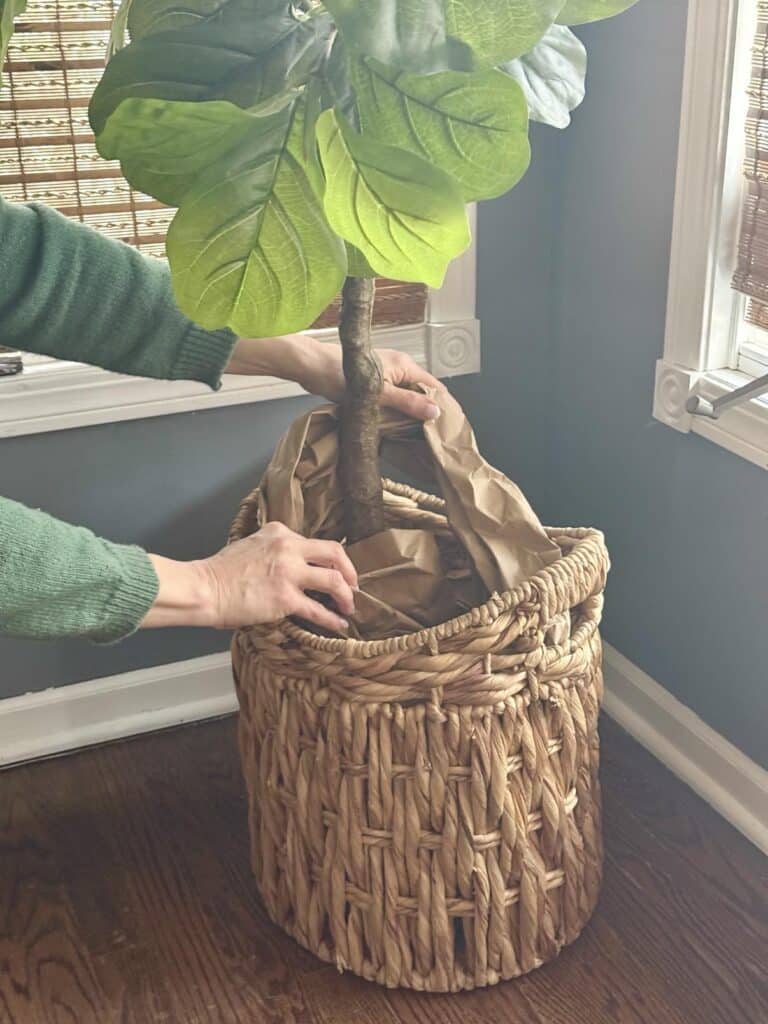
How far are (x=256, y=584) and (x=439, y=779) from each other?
11.5 inches

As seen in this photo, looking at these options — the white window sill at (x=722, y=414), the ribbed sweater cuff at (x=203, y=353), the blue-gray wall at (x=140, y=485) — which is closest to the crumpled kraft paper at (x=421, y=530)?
the ribbed sweater cuff at (x=203, y=353)

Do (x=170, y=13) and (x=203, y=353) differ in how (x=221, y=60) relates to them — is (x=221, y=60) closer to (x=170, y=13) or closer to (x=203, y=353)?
(x=170, y=13)

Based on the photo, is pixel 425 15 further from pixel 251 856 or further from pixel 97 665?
pixel 97 665

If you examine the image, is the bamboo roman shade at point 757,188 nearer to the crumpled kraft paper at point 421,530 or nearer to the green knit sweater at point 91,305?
the crumpled kraft paper at point 421,530

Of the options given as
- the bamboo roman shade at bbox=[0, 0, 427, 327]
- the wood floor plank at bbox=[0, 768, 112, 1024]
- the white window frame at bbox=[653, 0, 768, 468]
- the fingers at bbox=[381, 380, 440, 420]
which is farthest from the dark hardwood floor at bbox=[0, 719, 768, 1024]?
the bamboo roman shade at bbox=[0, 0, 427, 327]

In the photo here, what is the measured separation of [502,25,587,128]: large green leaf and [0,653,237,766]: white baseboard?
1191 mm

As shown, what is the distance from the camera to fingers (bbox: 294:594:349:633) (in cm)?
124

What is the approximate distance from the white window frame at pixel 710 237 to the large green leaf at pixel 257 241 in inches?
31.3

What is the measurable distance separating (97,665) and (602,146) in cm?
114

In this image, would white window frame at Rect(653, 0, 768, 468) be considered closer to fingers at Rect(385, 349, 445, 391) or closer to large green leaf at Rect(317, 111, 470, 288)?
fingers at Rect(385, 349, 445, 391)

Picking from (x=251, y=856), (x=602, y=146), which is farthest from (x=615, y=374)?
(x=251, y=856)

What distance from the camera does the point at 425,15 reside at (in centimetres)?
82

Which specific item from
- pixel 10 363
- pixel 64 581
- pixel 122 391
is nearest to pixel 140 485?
pixel 122 391

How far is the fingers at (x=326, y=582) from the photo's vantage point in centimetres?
125
